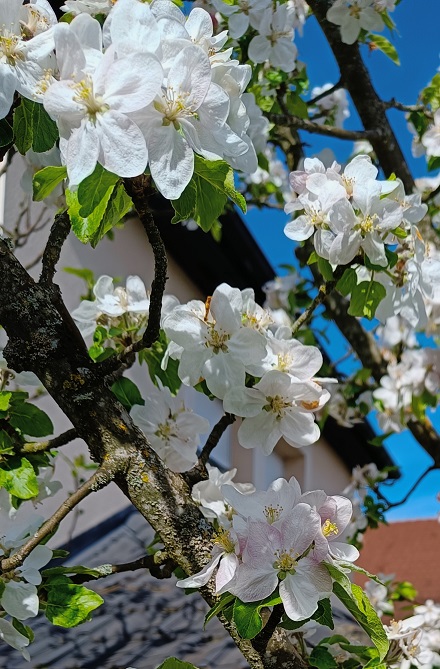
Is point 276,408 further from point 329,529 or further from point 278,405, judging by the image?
point 329,529

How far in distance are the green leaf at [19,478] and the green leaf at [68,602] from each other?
0.47ft

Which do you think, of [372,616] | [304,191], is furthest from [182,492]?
[304,191]

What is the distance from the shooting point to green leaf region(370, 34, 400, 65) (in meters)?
2.85

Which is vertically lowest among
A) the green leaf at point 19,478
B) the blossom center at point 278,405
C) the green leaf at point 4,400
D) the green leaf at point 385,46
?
the green leaf at point 19,478

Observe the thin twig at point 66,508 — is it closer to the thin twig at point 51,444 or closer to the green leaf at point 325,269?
the thin twig at point 51,444

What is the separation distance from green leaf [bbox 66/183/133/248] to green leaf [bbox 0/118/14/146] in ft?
0.71

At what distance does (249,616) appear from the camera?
36.1 inches

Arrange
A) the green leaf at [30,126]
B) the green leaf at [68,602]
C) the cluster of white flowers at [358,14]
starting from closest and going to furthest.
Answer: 1. the green leaf at [30,126]
2. the green leaf at [68,602]
3. the cluster of white flowers at [358,14]

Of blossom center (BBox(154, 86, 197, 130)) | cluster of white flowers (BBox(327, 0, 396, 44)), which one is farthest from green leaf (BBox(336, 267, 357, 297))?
cluster of white flowers (BBox(327, 0, 396, 44))

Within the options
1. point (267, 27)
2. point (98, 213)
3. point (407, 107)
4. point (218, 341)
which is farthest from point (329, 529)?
point (407, 107)

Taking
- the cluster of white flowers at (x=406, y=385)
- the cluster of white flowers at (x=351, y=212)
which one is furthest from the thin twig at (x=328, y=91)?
the cluster of white flowers at (x=351, y=212)

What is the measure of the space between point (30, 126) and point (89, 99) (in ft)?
0.75

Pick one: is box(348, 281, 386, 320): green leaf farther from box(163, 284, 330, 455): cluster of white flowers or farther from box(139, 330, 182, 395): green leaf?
box(139, 330, 182, 395): green leaf

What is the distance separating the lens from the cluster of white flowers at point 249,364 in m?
1.21
